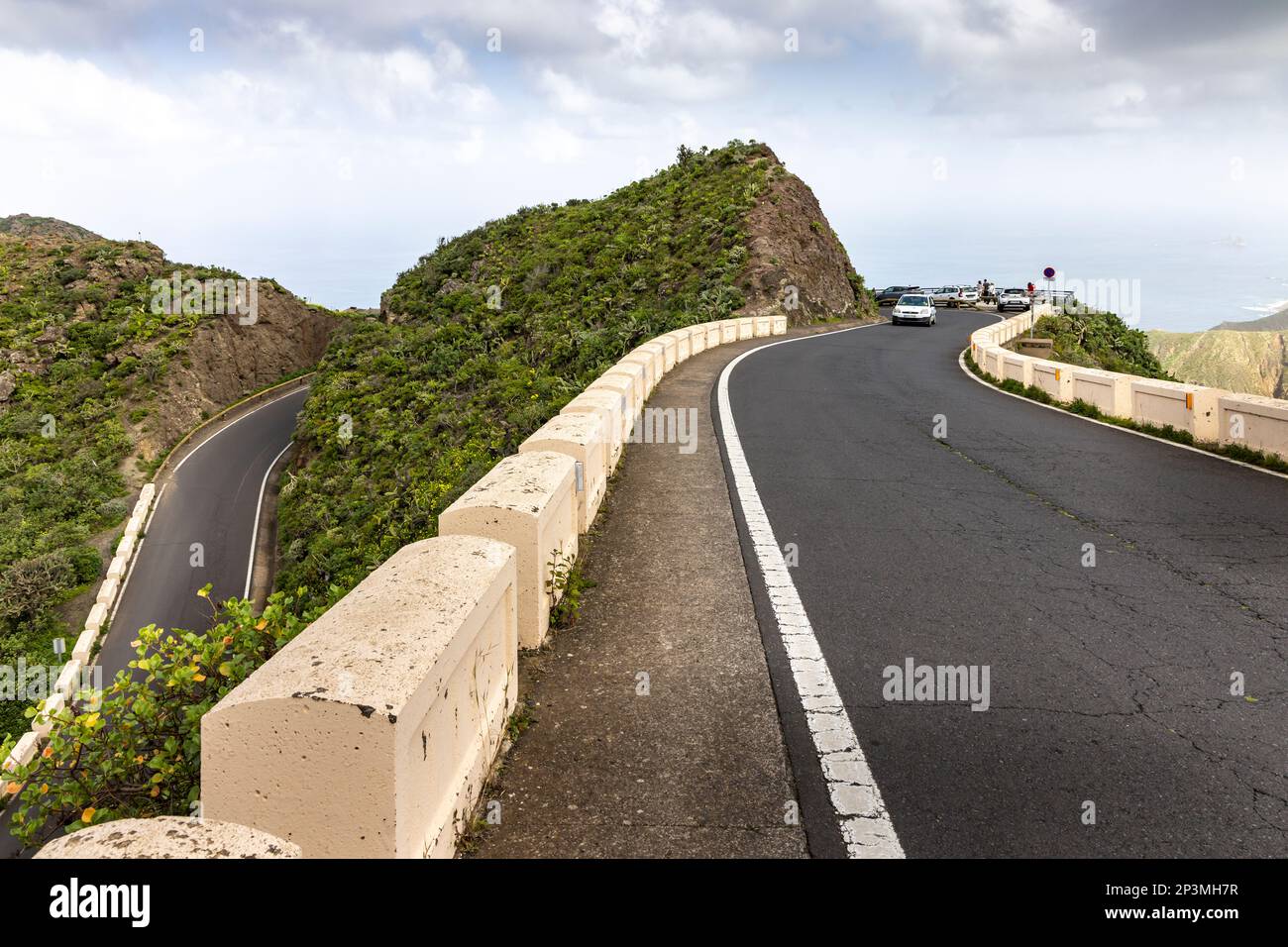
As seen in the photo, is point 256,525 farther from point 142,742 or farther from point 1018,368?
point 142,742

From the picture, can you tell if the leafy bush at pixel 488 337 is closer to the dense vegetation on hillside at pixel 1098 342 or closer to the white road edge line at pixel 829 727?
the white road edge line at pixel 829 727

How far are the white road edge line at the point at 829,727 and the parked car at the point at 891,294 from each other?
63566mm

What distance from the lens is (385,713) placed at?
8.25 ft

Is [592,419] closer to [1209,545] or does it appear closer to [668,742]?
[668,742]

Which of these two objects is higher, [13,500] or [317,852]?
[317,852]

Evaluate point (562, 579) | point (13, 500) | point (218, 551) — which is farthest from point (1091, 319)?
point (13, 500)

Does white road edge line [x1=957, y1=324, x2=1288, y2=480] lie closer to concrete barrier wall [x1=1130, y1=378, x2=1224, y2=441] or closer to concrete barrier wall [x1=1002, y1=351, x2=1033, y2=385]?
concrete barrier wall [x1=1130, y1=378, x2=1224, y2=441]

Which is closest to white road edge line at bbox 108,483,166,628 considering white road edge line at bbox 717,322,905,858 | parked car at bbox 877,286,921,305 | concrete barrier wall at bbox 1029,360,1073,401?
concrete barrier wall at bbox 1029,360,1073,401

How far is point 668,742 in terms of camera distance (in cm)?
398

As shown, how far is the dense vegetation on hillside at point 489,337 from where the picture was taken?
100ft

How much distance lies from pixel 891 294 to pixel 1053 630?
67322mm

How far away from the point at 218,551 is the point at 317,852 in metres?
44.0

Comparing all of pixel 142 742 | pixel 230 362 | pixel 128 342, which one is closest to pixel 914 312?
pixel 142 742
